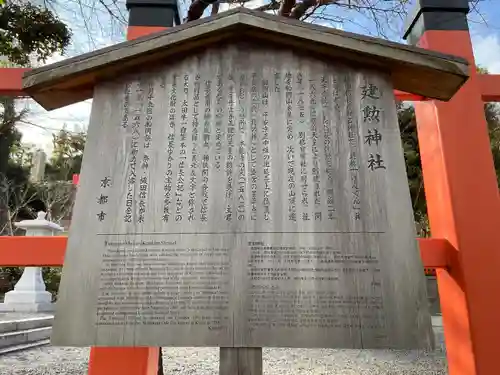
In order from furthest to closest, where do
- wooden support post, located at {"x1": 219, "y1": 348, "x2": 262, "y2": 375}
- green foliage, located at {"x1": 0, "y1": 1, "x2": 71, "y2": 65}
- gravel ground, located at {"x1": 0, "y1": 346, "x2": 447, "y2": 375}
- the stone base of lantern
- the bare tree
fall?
the bare tree → the stone base of lantern → green foliage, located at {"x1": 0, "y1": 1, "x2": 71, "y2": 65} → gravel ground, located at {"x1": 0, "y1": 346, "x2": 447, "y2": 375} → wooden support post, located at {"x1": 219, "y1": 348, "x2": 262, "y2": 375}

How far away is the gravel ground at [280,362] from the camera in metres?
4.02

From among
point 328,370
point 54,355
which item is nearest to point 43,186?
point 54,355

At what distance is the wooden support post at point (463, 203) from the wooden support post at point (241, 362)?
1442 millimetres

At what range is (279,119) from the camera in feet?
6.13

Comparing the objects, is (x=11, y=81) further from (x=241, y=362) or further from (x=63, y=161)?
(x=63, y=161)

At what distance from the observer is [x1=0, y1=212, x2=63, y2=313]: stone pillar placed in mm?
7105

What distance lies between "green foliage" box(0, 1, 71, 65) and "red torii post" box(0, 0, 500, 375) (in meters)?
3.38

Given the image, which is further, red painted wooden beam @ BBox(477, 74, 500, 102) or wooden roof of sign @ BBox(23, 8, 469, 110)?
red painted wooden beam @ BBox(477, 74, 500, 102)

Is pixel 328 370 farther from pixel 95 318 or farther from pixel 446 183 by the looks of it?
pixel 95 318

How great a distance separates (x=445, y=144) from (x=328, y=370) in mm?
2877

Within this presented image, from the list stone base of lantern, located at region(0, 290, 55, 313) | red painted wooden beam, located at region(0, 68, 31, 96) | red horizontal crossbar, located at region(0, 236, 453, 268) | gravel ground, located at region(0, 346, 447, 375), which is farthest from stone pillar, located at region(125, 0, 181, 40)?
stone base of lantern, located at region(0, 290, 55, 313)

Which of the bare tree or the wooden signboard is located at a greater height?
the bare tree

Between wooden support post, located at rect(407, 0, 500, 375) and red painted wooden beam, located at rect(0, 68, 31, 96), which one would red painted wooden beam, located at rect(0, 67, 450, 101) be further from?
wooden support post, located at rect(407, 0, 500, 375)

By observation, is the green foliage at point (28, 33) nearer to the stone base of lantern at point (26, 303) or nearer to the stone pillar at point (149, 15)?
the stone pillar at point (149, 15)
